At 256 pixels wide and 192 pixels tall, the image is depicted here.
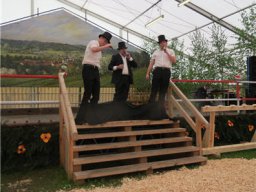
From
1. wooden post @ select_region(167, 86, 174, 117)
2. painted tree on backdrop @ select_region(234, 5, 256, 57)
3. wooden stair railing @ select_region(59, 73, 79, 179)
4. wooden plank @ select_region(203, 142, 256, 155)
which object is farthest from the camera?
painted tree on backdrop @ select_region(234, 5, 256, 57)

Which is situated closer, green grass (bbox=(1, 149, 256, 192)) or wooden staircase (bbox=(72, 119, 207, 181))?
green grass (bbox=(1, 149, 256, 192))

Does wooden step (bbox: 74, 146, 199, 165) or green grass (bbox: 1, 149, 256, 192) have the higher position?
wooden step (bbox: 74, 146, 199, 165)

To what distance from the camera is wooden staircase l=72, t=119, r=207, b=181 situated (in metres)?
4.41

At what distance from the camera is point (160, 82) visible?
5.77 meters

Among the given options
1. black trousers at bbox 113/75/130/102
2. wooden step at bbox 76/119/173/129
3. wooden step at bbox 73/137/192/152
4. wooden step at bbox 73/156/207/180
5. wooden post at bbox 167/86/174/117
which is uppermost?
black trousers at bbox 113/75/130/102

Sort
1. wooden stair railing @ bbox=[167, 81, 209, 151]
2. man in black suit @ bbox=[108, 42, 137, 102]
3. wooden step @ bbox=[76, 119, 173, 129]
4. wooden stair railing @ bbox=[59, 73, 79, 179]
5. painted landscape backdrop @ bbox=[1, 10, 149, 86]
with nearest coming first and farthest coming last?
wooden stair railing @ bbox=[59, 73, 79, 179] < wooden step @ bbox=[76, 119, 173, 129] < wooden stair railing @ bbox=[167, 81, 209, 151] < man in black suit @ bbox=[108, 42, 137, 102] < painted landscape backdrop @ bbox=[1, 10, 149, 86]

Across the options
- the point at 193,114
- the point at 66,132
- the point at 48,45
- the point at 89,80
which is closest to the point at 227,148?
the point at 193,114

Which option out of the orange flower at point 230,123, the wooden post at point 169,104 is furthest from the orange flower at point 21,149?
the orange flower at point 230,123

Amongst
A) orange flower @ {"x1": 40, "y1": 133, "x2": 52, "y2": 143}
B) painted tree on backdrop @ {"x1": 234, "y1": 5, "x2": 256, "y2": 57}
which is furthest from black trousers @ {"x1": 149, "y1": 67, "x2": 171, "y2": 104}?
painted tree on backdrop @ {"x1": 234, "y1": 5, "x2": 256, "y2": 57}

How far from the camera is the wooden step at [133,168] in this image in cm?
419

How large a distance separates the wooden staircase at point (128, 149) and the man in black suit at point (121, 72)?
0.75m

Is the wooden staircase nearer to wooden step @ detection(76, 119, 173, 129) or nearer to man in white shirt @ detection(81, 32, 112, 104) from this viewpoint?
wooden step @ detection(76, 119, 173, 129)

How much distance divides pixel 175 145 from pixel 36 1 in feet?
36.3

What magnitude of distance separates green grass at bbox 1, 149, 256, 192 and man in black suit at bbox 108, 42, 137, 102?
1664 millimetres
